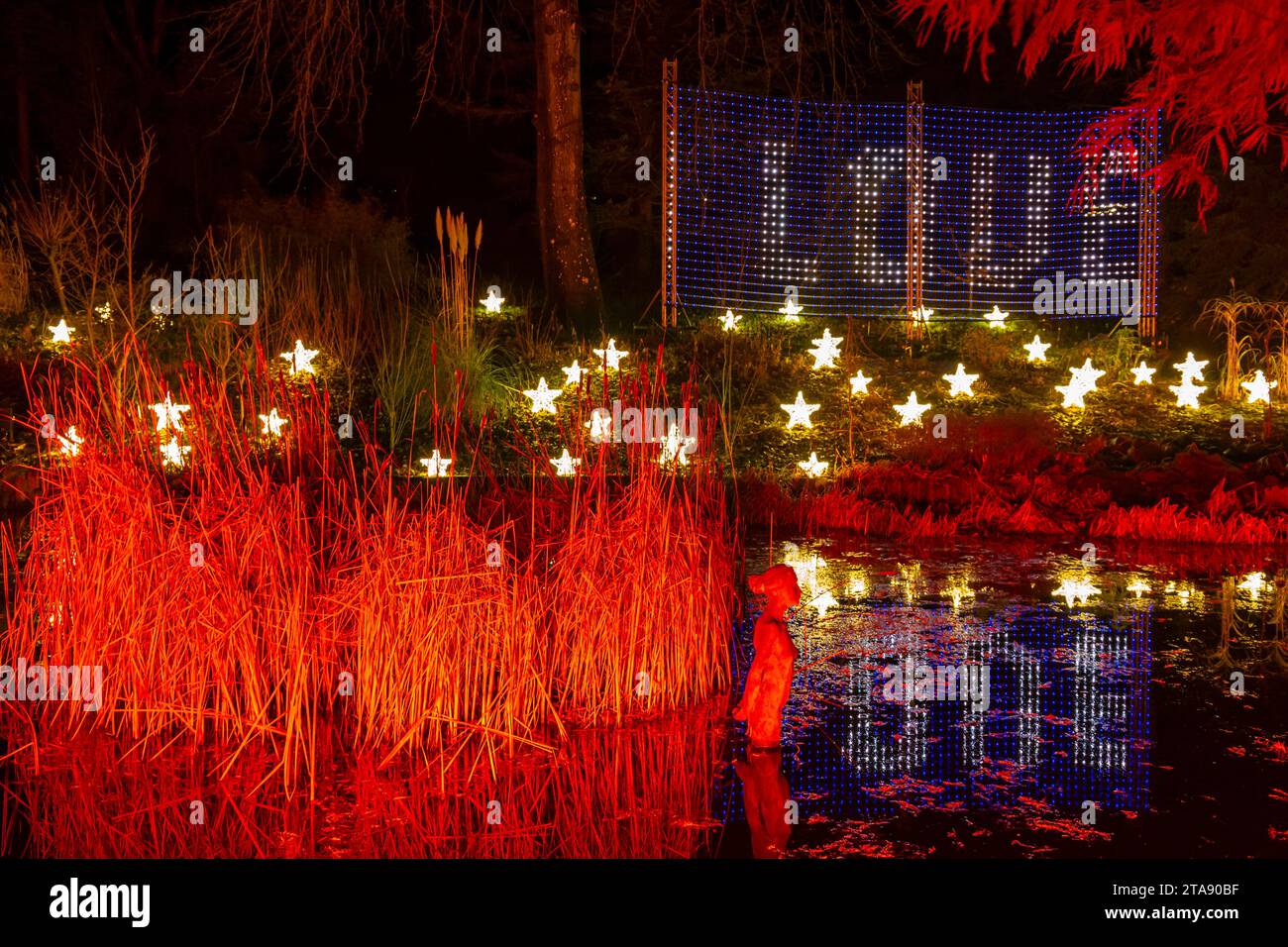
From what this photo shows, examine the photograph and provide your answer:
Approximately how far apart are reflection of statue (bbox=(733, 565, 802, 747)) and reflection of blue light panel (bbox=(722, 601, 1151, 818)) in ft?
0.39

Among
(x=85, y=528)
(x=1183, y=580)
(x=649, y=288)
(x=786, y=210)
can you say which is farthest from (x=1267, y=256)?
(x=85, y=528)

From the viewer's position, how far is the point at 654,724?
4.72m

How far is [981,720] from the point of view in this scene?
4.69 metres

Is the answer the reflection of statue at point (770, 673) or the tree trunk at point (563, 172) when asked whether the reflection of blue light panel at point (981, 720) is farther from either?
the tree trunk at point (563, 172)

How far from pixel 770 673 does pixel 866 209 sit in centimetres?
1197

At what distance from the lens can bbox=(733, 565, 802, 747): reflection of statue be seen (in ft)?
14.3

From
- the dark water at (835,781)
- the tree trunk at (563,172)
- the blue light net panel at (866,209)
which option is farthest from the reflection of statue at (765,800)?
the blue light net panel at (866,209)

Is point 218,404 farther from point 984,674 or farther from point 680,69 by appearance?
point 680,69

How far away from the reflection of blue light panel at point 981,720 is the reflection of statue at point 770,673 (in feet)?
0.39

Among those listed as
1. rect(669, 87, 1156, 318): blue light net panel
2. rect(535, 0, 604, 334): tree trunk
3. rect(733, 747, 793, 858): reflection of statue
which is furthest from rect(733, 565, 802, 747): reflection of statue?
rect(669, 87, 1156, 318): blue light net panel

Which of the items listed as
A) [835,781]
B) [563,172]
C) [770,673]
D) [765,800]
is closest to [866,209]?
[563,172]

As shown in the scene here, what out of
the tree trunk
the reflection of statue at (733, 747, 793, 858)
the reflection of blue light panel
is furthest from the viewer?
the tree trunk

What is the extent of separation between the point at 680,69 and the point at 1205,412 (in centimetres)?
777

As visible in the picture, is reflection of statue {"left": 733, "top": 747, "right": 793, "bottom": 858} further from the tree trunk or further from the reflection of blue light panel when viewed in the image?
the tree trunk
